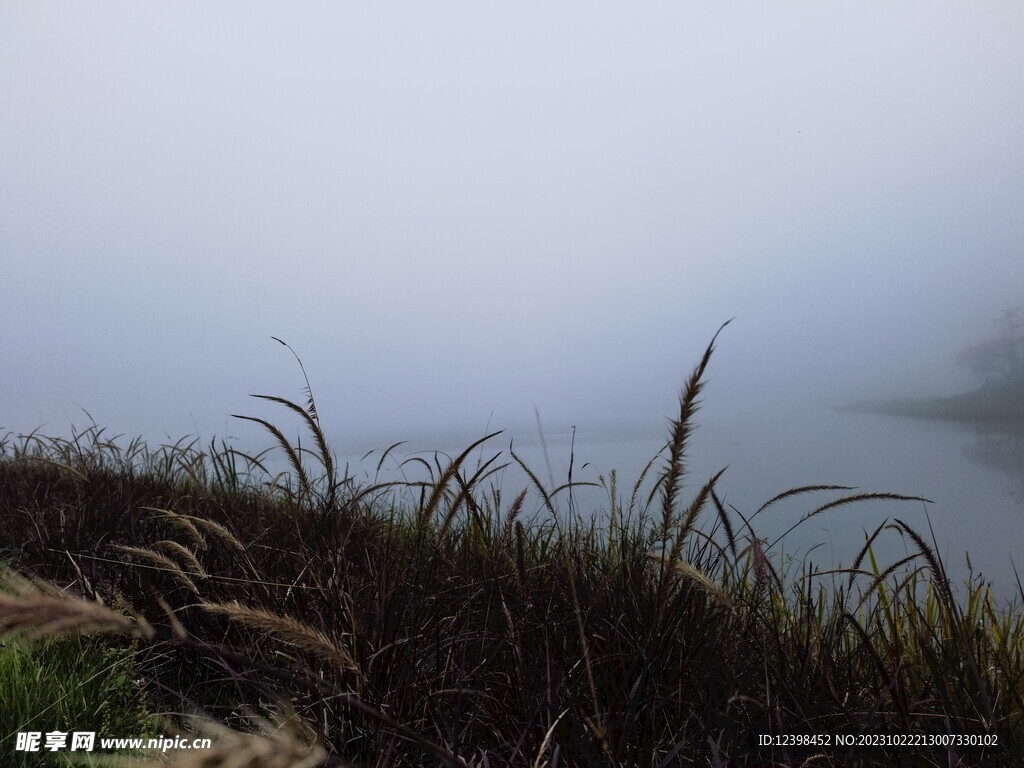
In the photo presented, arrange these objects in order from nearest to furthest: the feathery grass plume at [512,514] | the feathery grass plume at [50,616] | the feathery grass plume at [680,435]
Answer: the feathery grass plume at [50,616], the feathery grass plume at [680,435], the feathery grass plume at [512,514]

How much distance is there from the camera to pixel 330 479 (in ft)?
7.18

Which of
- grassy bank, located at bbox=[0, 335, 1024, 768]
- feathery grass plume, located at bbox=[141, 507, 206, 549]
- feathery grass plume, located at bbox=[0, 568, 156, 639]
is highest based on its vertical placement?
feathery grass plume, located at bbox=[0, 568, 156, 639]

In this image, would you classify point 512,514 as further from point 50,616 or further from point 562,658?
point 50,616

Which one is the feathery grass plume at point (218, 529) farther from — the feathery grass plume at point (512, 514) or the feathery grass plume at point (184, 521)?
the feathery grass plume at point (512, 514)

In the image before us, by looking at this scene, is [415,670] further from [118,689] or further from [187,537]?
[187,537]

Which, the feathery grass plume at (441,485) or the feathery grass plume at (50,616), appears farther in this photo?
the feathery grass plume at (441,485)

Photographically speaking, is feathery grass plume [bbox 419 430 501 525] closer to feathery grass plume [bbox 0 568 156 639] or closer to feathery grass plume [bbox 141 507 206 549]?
feathery grass plume [bbox 141 507 206 549]

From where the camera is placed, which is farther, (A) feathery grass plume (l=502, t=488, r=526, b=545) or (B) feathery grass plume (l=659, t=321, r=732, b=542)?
(A) feathery grass plume (l=502, t=488, r=526, b=545)

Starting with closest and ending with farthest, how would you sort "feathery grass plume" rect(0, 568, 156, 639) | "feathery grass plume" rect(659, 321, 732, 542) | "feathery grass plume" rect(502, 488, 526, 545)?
"feathery grass plume" rect(0, 568, 156, 639) → "feathery grass plume" rect(659, 321, 732, 542) → "feathery grass plume" rect(502, 488, 526, 545)

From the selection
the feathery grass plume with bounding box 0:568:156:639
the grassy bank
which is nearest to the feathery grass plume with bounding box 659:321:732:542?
the grassy bank

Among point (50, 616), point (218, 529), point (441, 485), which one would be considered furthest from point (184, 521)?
point (50, 616)

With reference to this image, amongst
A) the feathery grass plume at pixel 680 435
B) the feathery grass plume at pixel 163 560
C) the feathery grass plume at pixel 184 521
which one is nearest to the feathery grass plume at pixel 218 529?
the feathery grass plume at pixel 184 521

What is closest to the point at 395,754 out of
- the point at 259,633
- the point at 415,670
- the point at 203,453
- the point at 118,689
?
the point at 415,670

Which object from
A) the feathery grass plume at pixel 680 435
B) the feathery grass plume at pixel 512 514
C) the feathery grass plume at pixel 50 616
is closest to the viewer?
the feathery grass plume at pixel 50 616
